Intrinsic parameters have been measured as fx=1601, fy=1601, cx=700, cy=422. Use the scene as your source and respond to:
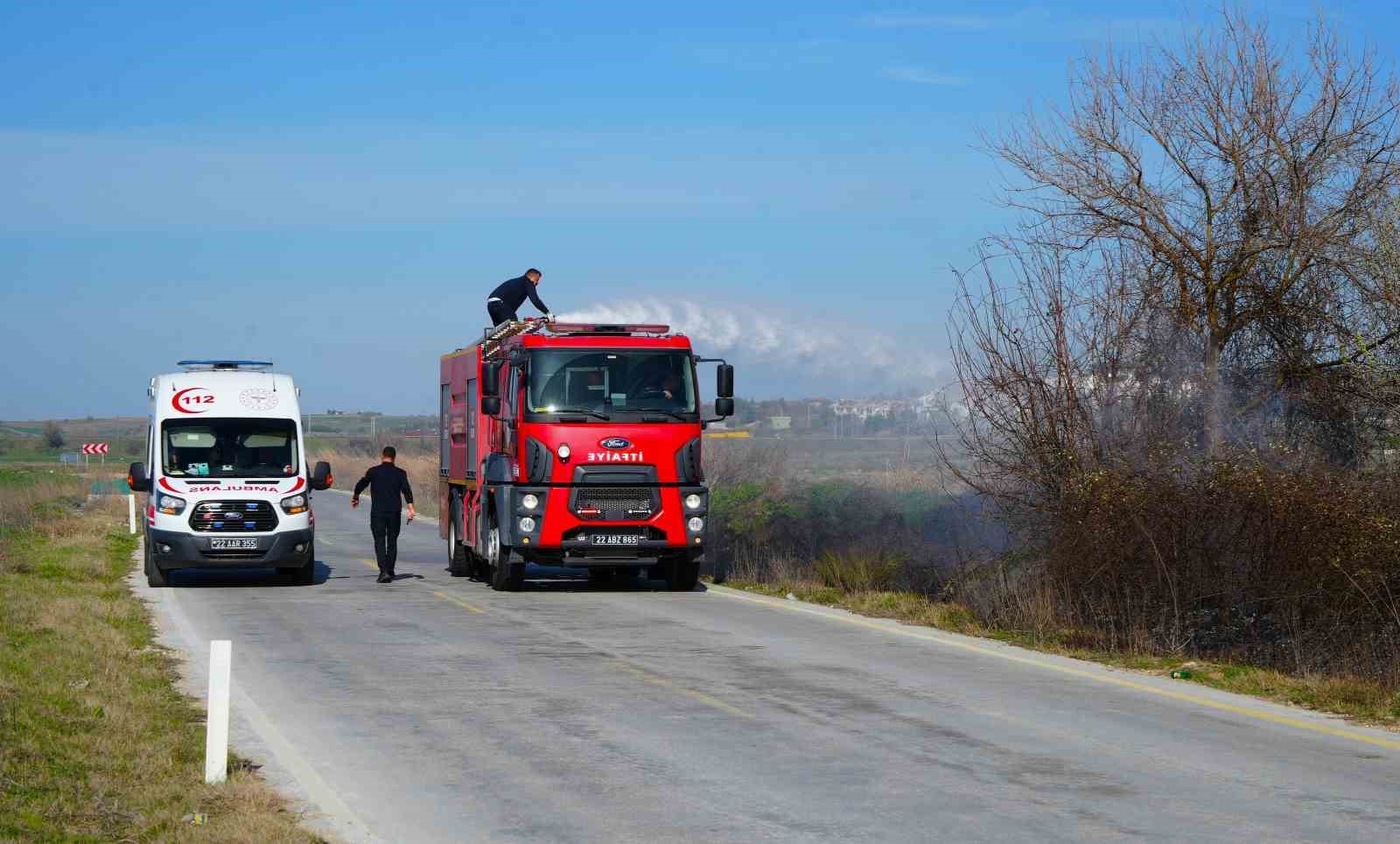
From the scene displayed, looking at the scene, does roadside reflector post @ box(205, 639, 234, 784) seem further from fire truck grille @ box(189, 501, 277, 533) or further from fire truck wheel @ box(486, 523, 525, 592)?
fire truck grille @ box(189, 501, 277, 533)

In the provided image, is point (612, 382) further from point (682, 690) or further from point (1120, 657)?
point (682, 690)

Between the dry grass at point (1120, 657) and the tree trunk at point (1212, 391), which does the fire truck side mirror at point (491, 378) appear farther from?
the tree trunk at point (1212, 391)

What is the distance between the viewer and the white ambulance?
2167cm

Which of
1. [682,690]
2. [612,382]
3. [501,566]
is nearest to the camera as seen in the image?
[682,690]

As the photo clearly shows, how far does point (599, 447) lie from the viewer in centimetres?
2025

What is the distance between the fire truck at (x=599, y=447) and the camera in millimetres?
20250

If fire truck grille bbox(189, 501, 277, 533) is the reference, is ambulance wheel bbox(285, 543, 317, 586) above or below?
below

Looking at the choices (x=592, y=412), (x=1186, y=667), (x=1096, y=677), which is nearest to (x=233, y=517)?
(x=592, y=412)

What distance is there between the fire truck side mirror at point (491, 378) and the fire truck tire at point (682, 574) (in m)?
3.37

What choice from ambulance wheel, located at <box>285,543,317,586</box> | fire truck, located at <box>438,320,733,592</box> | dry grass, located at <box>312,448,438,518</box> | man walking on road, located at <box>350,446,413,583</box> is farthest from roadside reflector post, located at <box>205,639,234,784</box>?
dry grass, located at <box>312,448,438,518</box>

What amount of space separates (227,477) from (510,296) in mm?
4725

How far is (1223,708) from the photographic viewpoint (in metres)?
11.3

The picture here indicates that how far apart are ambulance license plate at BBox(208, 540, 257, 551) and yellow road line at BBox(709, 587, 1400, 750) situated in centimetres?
701

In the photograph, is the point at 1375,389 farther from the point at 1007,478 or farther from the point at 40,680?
the point at 40,680
